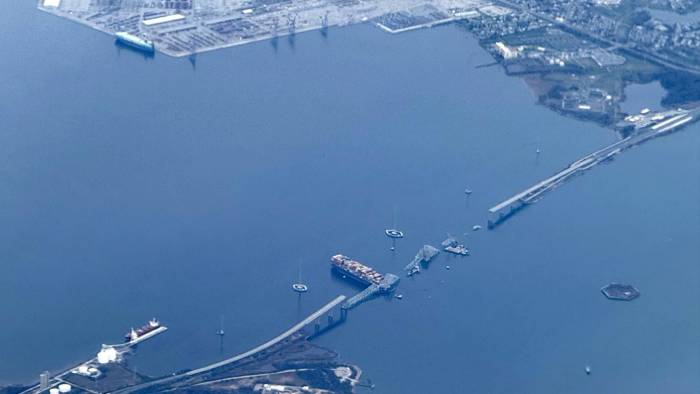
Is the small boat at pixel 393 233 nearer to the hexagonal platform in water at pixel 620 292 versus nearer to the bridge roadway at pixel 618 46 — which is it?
the hexagonal platform in water at pixel 620 292

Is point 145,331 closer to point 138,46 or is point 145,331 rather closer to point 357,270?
point 357,270

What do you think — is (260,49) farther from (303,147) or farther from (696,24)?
(696,24)

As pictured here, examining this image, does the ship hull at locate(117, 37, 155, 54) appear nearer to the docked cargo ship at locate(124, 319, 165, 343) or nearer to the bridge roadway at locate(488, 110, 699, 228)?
the bridge roadway at locate(488, 110, 699, 228)

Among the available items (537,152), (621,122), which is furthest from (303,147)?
(621,122)

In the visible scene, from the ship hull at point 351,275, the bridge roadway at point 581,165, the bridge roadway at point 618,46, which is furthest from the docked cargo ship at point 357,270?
the bridge roadway at point 618,46

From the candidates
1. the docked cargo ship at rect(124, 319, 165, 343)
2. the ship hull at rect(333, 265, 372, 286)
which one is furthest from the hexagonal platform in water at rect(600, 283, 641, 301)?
the docked cargo ship at rect(124, 319, 165, 343)

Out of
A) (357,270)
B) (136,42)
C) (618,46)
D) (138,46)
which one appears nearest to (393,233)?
(357,270)
